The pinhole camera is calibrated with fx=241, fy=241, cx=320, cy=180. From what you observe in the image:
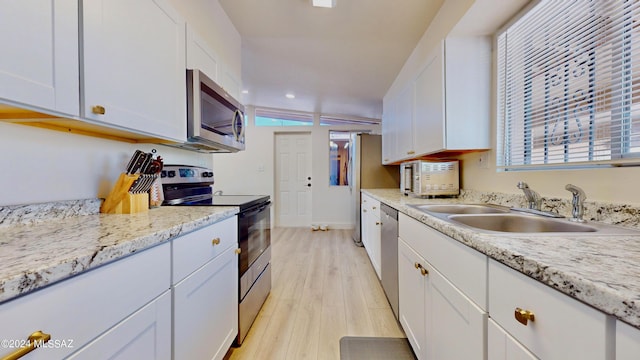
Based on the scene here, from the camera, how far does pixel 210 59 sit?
1.83 m

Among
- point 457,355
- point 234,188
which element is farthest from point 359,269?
point 234,188

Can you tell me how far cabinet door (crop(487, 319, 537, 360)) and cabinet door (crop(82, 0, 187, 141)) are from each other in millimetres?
1503

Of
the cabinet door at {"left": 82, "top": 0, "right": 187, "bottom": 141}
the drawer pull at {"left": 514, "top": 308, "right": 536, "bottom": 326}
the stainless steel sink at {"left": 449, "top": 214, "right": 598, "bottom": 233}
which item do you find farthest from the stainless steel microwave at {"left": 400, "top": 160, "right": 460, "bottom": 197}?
the cabinet door at {"left": 82, "top": 0, "right": 187, "bottom": 141}

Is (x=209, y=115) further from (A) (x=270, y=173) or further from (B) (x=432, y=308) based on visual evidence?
(A) (x=270, y=173)

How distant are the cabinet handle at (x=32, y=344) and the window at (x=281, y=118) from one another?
4818 mm

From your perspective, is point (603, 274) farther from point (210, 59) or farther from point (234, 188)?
point (234, 188)

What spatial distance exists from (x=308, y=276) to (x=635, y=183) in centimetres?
234

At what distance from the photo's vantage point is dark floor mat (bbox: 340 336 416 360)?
1436mm

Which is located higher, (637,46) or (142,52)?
(142,52)

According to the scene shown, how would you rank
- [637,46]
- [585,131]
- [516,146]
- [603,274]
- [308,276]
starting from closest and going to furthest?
[603,274] → [637,46] → [585,131] → [516,146] → [308,276]

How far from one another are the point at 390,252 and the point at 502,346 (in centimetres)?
122

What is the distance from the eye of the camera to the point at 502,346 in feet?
2.16

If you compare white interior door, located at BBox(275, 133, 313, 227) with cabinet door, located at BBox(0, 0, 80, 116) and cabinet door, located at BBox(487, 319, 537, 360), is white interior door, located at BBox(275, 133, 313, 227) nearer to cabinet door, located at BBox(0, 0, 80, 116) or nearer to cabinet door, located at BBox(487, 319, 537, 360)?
cabinet door, located at BBox(0, 0, 80, 116)

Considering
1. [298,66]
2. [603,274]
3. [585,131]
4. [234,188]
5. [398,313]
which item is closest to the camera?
[603,274]
